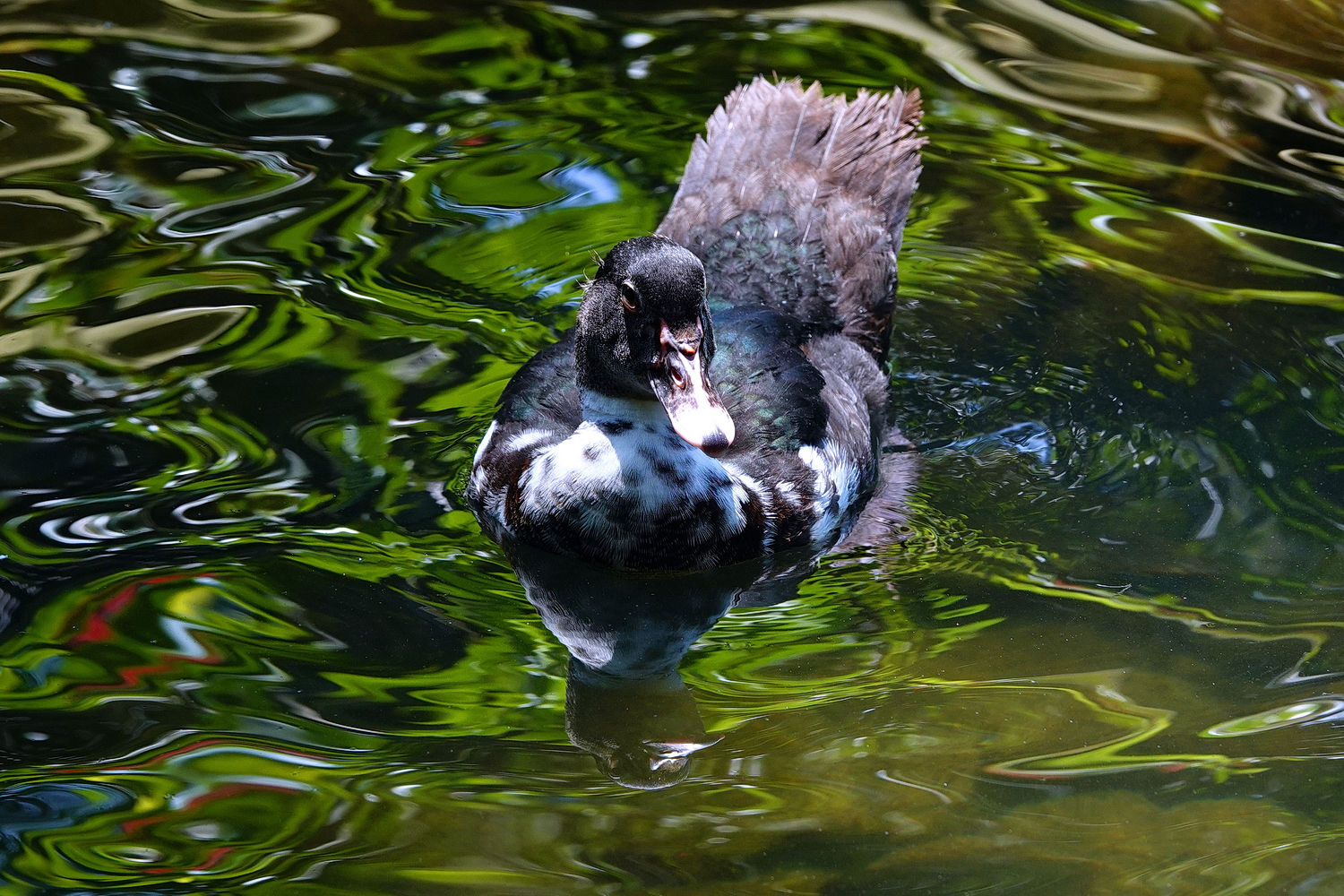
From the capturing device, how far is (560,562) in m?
5.44

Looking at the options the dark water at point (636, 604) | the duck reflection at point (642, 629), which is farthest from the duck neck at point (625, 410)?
the dark water at point (636, 604)

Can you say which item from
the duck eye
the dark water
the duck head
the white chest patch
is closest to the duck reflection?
the dark water

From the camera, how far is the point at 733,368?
5781 millimetres

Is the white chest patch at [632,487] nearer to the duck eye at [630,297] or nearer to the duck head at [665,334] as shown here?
the duck head at [665,334]

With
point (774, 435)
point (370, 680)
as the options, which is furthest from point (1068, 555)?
point (370, 680)

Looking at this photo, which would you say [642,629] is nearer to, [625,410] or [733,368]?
[625,410]

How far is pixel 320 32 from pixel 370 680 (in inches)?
204

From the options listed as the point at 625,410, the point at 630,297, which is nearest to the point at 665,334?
the point at 630,297

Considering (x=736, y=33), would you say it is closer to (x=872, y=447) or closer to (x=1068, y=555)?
(x=872, y=447)

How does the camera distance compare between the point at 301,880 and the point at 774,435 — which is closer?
the point at 301,880

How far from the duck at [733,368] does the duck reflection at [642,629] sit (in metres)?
0.07

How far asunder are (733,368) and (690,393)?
3.24 ft

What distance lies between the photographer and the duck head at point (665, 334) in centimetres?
476

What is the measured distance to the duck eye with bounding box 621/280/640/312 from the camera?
4.93m
